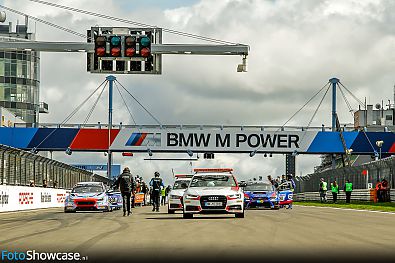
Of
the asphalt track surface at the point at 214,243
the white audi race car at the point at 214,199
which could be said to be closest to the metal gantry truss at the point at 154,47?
the white audi race car at the point at 214,199

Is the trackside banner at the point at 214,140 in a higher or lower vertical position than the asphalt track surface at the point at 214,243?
higher

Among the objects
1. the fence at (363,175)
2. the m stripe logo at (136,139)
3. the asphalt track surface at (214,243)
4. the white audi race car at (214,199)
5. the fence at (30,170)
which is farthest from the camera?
the m stripe logo at (136,139)

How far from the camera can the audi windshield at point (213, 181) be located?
79.4 feet

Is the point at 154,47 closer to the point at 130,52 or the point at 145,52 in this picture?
the point at 145,52

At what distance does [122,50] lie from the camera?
2561 centimetres

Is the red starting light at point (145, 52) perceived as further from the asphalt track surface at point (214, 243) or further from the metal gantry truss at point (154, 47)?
the asphalt track surface at point (214, 243)

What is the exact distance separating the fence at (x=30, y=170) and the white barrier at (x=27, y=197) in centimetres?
35

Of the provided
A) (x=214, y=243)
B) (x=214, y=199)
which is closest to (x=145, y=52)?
(x=214, y=199)

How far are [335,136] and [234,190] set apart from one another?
45.4 metres

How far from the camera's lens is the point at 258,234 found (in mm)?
15297

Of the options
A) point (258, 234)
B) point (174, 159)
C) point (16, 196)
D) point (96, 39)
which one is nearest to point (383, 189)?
point (16, 196)

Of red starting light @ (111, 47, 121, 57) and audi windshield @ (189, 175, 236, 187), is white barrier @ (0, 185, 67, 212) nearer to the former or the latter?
red starting light @ (111, 47, 121, 57)

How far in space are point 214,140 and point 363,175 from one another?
22410 millimetres

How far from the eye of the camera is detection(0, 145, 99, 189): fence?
33750mm
